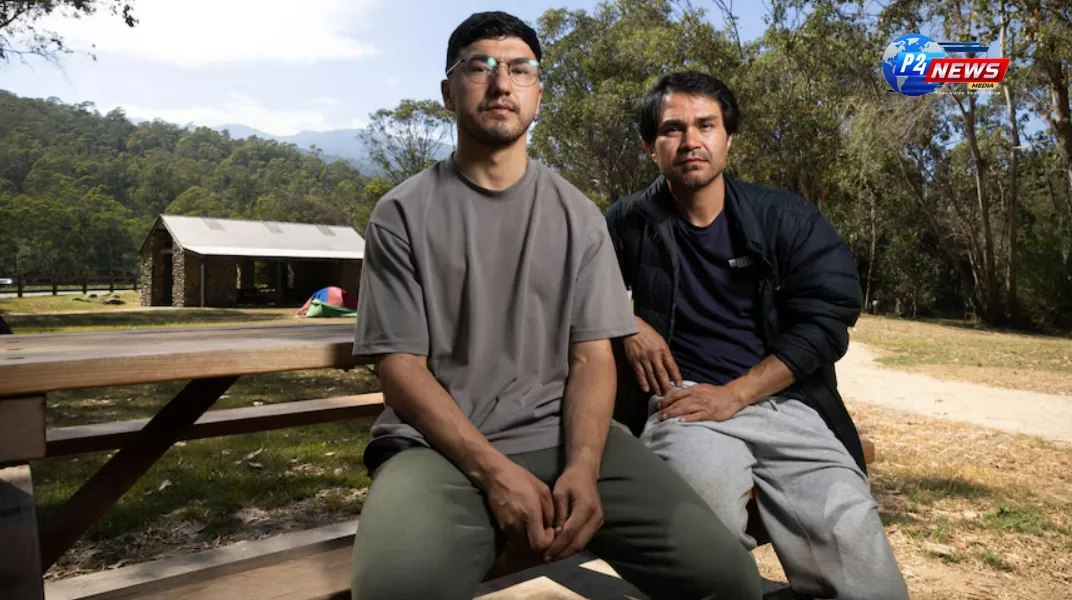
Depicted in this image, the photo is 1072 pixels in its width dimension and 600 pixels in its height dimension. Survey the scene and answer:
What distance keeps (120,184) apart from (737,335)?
336ft

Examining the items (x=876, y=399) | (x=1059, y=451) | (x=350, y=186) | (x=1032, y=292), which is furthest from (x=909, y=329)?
(x=350, y=186)

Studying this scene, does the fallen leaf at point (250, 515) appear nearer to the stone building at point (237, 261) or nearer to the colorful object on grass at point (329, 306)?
the colorful object on grass at point (329, 306)

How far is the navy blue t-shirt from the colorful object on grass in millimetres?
23382

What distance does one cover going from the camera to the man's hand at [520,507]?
69.7 inches

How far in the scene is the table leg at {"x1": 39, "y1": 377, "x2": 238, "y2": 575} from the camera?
113 inches

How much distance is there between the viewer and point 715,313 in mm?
2484

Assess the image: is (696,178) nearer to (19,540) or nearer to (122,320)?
(19,540)

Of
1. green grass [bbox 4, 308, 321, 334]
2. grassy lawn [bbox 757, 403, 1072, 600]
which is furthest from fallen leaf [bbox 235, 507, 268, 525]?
green grass [bbox 4, 308, 321, 334]

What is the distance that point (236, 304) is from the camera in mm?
32688

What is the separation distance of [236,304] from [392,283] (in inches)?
1297

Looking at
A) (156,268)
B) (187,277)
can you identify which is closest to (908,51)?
(187,277)

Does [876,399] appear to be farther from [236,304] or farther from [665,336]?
[236,304]

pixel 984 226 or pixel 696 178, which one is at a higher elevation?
pixel 984 226

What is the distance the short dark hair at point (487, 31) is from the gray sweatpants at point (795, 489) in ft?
3.83
